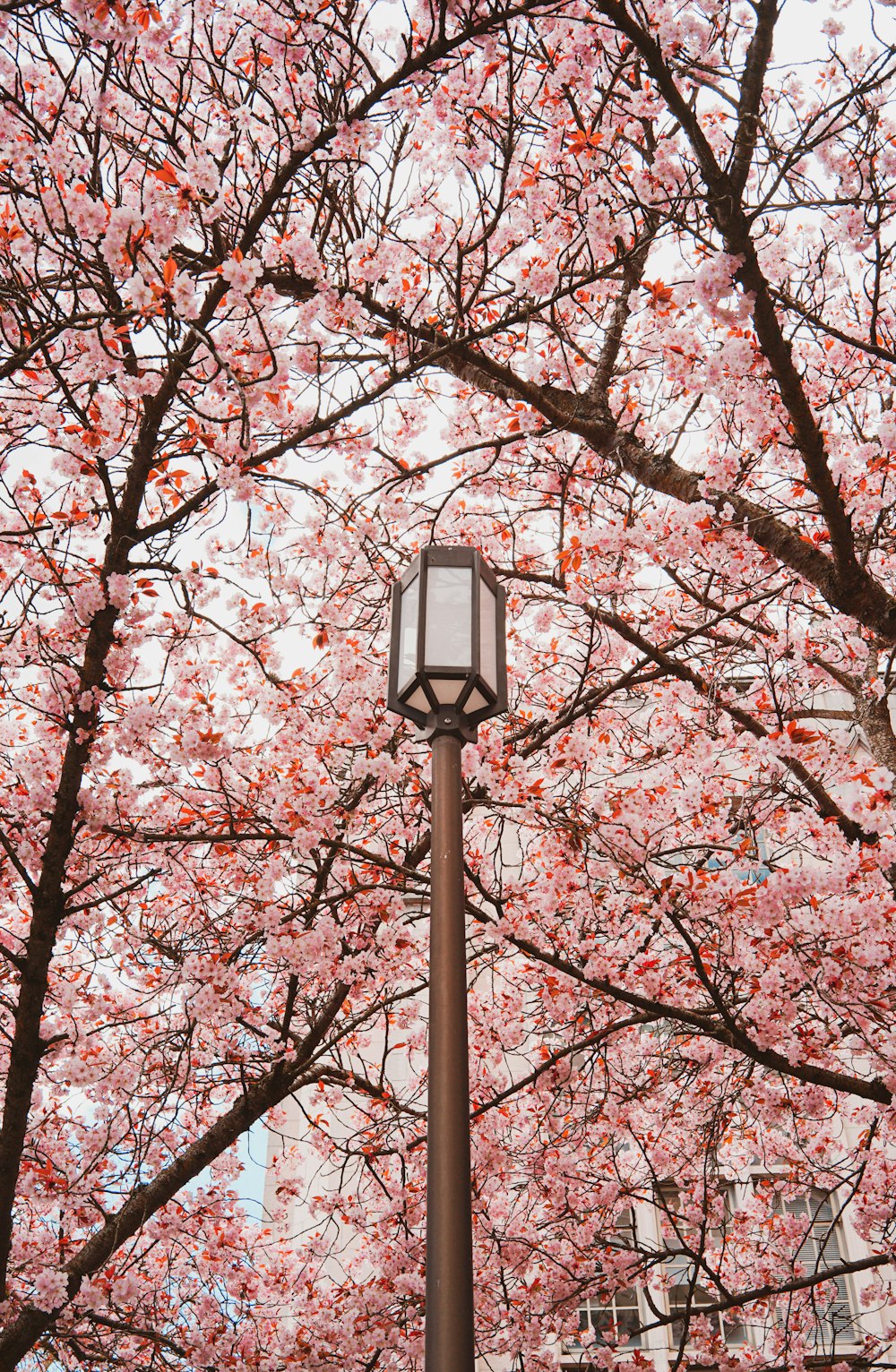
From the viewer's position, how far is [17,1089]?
4.38 meters

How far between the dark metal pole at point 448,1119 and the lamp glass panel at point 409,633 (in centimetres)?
42

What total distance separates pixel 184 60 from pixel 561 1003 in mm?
5204

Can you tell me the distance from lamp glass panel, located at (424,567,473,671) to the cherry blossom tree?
1.13 meters

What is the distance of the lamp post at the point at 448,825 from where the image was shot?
2457 millimetres

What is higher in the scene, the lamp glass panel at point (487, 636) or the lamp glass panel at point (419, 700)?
the lamp glass panel at point (487, 636)

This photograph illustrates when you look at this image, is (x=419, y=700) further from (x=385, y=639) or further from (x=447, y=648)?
(x=385, y=639)

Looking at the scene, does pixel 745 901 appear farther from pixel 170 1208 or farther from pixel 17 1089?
pixel 170 1208

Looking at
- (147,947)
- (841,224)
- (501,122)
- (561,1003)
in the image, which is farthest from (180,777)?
(841,224)

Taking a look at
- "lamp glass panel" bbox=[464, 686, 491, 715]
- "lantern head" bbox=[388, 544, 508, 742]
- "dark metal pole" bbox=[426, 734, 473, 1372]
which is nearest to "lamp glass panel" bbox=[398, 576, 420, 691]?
"lantern head" bbox=[388, 544, 508, 742]

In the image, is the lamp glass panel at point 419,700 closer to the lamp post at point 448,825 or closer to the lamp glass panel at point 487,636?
the lamp post at point 448,825

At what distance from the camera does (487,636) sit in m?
3.59

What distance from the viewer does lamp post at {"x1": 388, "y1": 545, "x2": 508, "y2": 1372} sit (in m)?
2.46

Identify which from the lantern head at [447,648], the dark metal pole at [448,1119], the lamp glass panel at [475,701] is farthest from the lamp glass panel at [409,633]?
the dark metal pole at [448,1119]

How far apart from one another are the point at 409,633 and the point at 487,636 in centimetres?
28
